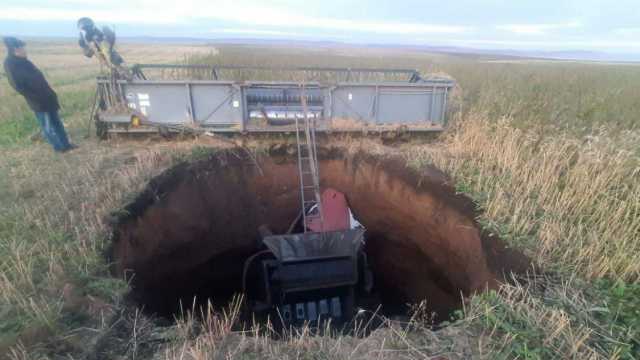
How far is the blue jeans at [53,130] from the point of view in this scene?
625 centimetres

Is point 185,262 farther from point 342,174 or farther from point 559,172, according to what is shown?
point 559,172

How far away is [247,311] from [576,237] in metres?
4.95

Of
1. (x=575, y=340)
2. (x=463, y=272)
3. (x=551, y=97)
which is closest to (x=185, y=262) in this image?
(x=463, y=272)

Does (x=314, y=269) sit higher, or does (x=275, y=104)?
(x=275, y=104)

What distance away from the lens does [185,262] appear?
6.19m

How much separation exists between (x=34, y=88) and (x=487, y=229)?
7.13 meters

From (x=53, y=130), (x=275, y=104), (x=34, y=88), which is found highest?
(x=34, y=88)

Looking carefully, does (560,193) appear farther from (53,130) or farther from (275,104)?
(53,130)

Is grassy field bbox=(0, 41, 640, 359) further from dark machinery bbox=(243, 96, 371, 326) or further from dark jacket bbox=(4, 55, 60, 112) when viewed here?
dark machinery bbox=(243, 96, 371, 326)

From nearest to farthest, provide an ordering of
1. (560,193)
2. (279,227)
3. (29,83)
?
(560,193) → (29,83) → (279,227)

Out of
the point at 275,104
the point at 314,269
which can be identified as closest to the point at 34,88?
the point at 275,104

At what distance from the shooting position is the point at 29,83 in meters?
5.80

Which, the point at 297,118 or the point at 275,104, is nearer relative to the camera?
the point at 297,118

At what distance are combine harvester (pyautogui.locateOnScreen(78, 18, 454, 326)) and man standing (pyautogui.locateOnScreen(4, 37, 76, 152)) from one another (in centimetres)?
66
